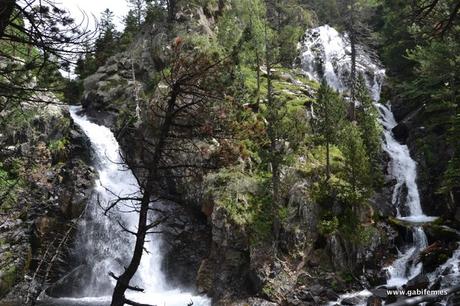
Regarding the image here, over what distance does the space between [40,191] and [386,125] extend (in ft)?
87.2

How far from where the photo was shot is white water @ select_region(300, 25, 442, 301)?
21.1 metres

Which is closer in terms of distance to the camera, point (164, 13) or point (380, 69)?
point (164, 13)

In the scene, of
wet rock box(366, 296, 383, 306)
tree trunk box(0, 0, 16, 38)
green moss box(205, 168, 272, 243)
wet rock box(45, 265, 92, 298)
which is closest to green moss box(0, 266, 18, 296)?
wet rock box(45, 265, 92, 298)

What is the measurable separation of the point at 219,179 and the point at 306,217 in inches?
208

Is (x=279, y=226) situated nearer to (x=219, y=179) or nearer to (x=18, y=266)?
(x=219, y=179)

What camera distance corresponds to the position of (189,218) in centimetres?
2484

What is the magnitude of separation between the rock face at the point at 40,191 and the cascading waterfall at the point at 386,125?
1735 centimetres

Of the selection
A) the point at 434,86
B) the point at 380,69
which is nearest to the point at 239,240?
the point at 434,86

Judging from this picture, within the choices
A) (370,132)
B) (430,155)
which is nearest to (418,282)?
(370,132)

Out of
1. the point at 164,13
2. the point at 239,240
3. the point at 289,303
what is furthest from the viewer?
the point at 164,13

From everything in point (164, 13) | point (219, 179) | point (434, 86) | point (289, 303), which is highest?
point (164, 13)

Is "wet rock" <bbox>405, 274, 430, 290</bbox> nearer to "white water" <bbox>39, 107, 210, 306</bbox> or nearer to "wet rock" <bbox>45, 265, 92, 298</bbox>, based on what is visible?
"white water" <bbox>39, 107, 210, 306</bbox>

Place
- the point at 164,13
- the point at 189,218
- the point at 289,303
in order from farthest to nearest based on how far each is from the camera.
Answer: the point at 164,13, the point at 189,218, the point at 289,303

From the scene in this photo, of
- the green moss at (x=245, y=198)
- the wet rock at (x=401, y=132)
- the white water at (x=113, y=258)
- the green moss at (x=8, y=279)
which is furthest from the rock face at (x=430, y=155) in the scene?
the green moss at (x=8, y=279)
